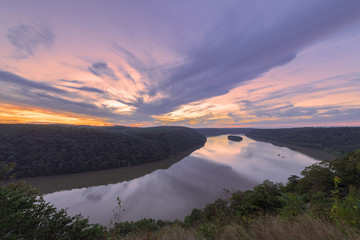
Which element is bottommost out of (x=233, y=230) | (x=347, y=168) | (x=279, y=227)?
(x=347, y=168)

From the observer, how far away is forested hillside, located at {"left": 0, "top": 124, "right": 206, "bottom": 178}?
50.0m

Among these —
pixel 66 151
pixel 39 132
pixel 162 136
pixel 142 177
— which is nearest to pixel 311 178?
pixel 142 177

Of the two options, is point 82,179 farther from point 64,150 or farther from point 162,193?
point 162,193

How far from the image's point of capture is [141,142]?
83562 millimetres

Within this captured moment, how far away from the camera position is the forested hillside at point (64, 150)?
5000cm

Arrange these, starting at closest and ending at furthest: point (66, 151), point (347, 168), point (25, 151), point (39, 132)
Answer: point (347, 168) < point (25, 151) < point (66, 151) < point (39, 132)

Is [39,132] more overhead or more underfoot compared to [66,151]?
more overhead

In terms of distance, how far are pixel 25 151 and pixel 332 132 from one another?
216 metres

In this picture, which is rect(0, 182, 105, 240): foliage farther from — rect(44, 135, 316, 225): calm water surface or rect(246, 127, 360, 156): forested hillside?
rect(246, 127, 360, 156): forested hillside

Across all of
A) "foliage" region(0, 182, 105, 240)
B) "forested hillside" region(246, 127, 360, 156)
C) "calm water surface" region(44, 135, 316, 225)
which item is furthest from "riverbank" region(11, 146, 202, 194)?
"forested hillside" region(246, 127, 360, 156)

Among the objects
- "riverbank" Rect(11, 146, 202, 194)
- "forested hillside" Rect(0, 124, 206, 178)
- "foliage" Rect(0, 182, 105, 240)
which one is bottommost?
"riverbank" Rect(11, 146, 202, 194)

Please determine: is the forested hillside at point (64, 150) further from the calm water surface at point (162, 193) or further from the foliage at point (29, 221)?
the foliage at point (29, 221)

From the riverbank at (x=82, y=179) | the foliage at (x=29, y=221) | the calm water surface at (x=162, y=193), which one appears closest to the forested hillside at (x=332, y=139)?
the calm water surface at (x=162, y=193)

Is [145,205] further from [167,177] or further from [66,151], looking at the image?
[66,151]
